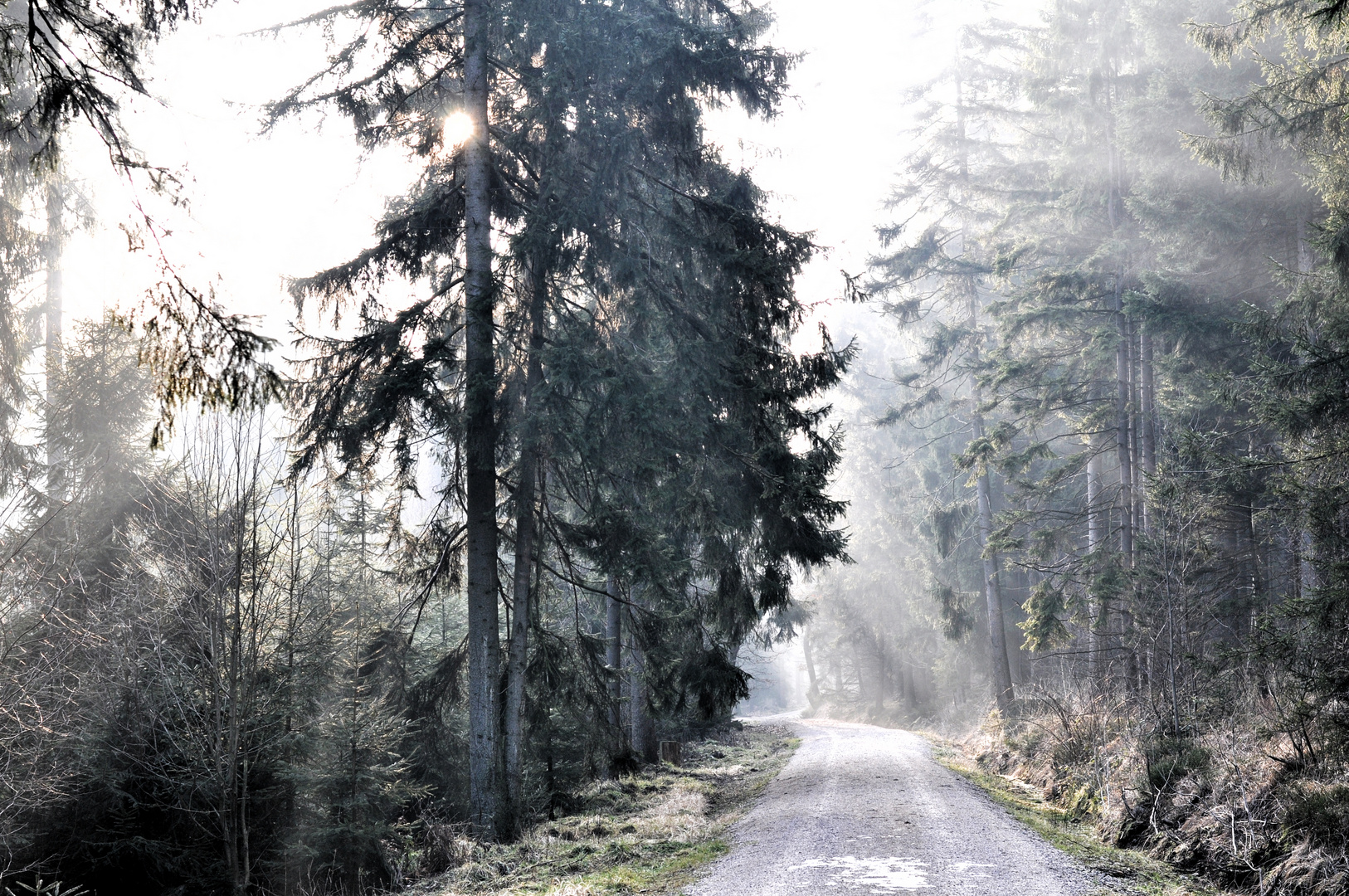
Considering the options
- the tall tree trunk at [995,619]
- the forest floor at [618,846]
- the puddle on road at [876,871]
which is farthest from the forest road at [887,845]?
the tall tree trunk at [995,619]

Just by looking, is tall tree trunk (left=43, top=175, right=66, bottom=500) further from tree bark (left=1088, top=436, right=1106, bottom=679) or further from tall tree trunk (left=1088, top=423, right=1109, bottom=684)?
tree bark (left=1088, top=436, right=1106, bottom=679)

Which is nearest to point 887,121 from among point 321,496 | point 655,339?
point 655,339

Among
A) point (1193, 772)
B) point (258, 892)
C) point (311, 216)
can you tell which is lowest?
point (258, 892)

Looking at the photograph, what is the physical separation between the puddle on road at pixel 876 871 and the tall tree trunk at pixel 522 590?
14.8 feet

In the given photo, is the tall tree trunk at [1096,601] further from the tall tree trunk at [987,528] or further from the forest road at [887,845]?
the forest road at [887,845]

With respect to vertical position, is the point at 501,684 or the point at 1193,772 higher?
the point at 501,684

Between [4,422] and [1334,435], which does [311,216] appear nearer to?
[4,422]

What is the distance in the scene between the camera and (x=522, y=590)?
11.3 meters

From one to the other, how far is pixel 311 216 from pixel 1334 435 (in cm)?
1338

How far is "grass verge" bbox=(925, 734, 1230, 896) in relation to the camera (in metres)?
6.80

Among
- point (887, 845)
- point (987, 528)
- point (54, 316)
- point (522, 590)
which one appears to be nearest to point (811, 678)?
point (987, 528)

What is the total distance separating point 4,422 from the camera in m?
12.2

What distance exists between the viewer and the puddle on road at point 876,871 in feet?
21.8

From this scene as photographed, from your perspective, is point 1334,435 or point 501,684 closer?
point 1334,435
